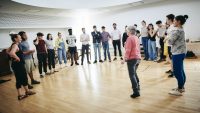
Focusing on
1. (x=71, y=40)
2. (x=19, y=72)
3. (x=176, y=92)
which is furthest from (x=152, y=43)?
(x=19, y=72)

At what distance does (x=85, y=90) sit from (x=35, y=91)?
150cm

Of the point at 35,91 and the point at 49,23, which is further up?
the point at 49,23

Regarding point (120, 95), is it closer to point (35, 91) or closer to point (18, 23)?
point (35, 91)

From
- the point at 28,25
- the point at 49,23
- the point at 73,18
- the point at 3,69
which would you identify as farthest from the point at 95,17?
the point at 3,69

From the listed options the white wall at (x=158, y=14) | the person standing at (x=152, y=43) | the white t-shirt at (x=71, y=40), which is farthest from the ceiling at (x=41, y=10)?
the person standing at (x=152, y=43)

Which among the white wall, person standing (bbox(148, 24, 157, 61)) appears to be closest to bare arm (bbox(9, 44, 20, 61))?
person standing (bbox(148, 24, 157, 61))

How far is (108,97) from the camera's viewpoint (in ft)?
13.6

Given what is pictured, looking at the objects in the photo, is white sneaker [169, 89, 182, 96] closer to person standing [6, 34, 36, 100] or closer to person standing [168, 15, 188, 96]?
person standing [168, 15, 188, 96]

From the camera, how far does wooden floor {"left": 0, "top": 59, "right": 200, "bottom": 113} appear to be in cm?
342

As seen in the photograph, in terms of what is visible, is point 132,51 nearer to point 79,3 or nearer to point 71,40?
point 71,40

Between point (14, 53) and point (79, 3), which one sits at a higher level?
point (79, 3)

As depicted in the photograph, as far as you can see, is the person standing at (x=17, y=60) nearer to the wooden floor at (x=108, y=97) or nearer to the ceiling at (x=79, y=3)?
the wooden floor at (x=108, y=97)

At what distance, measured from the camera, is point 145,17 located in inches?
416

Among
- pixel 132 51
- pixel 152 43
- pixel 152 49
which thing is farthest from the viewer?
pixel 152 49
